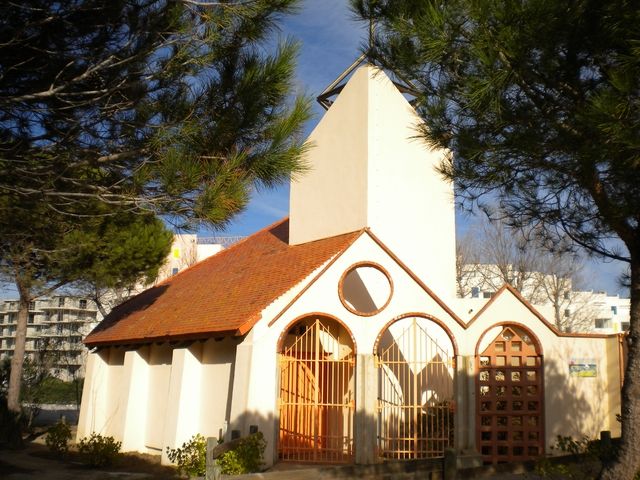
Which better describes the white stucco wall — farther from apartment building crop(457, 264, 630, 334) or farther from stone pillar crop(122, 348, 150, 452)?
apartment building crop(457, 264, 630, 334)

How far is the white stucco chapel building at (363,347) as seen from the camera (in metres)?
13.3

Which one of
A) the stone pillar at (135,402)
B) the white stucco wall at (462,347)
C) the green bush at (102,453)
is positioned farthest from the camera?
the stone pillar at (135,402)

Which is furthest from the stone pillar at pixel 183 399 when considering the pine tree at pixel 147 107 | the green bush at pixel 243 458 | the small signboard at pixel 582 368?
the small signboard at pixel 582 368

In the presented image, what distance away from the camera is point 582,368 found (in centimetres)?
1492

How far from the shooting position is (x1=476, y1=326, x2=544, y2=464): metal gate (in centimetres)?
1394

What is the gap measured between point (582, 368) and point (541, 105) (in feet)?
27.1

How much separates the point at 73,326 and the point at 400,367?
37.6 meters

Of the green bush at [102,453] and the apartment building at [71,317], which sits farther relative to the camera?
the apartment building at [71,317]

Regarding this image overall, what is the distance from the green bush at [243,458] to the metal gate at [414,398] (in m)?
2.88

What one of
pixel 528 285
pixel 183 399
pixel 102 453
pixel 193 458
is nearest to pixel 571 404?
pixel 193 458

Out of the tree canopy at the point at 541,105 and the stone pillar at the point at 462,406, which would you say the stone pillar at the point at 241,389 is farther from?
the tree canopy at the point at 541,105

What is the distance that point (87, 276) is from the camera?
20891 millimetres

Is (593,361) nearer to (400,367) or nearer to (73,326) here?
(400,367)

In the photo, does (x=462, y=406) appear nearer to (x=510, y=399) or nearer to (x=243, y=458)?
(x=510, y=399)
